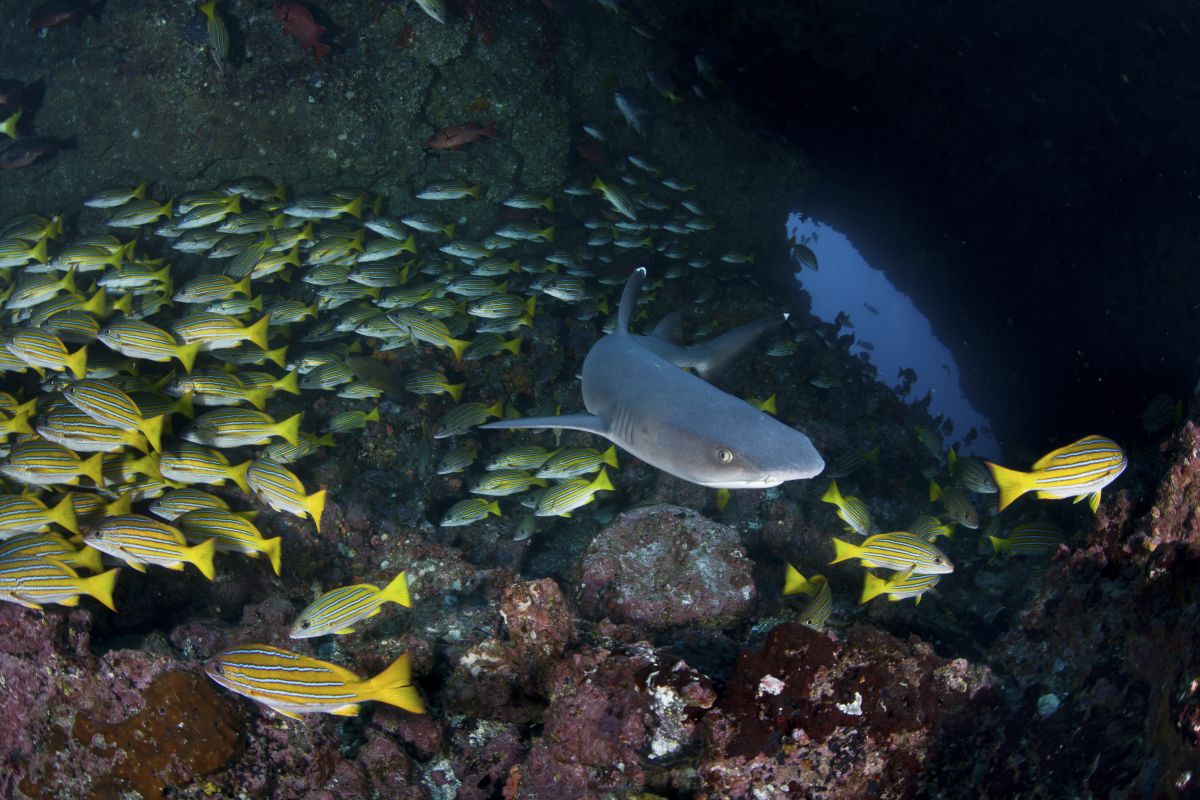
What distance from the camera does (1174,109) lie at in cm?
916

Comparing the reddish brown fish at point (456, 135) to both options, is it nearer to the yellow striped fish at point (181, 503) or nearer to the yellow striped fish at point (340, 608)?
the yellow striped fish at point (181, 503)

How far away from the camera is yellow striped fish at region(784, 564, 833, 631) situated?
4508 millimetres

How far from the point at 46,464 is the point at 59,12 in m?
10.8

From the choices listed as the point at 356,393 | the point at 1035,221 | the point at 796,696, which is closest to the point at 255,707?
the point at 796,696

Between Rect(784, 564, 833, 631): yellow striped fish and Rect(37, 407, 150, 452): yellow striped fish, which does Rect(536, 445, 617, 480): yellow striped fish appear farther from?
Rect(37, 407, 150, 452): yellow striped fish

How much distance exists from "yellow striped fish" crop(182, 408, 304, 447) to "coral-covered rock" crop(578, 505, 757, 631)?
117 inches

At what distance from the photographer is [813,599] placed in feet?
15.2

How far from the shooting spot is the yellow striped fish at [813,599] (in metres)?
4.51

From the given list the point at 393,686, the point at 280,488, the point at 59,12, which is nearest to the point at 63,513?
the point at 280,488

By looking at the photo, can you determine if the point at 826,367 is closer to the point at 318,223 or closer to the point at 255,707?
the point at 318,223

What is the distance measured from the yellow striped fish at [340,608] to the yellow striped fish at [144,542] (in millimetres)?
762

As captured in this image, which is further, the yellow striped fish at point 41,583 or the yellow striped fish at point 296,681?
the yellow striped fish at point 41,583

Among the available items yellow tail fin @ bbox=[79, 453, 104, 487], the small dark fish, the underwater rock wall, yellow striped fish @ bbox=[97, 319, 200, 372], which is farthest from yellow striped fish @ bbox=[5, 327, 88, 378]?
the underwater rock wall

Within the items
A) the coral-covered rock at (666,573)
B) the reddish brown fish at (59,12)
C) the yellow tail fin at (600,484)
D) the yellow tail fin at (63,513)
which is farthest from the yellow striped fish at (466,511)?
the reddish brown fish at (59,12)
